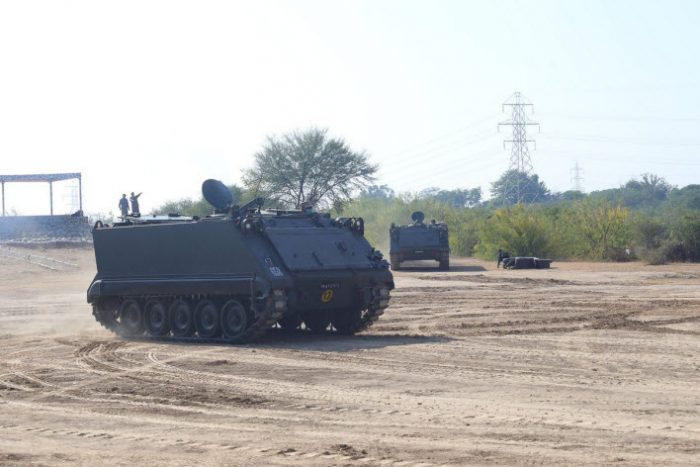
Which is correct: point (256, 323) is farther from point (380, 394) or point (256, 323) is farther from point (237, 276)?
point (380, 394)

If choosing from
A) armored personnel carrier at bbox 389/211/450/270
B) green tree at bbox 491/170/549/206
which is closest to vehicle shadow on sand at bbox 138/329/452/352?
armored personnel carrier at bbox 389/211/450/270

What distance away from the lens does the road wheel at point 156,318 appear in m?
20.2

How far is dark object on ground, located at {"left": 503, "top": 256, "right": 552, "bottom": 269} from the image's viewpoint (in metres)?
46.0

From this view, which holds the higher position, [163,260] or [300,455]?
[163,260]

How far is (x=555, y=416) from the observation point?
1080cm

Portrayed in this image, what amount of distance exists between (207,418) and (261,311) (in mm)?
6876

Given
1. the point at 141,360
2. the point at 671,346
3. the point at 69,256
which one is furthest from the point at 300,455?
the point at 69,256

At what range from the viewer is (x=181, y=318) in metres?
20.0

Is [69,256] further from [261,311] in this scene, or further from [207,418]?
[207,418]

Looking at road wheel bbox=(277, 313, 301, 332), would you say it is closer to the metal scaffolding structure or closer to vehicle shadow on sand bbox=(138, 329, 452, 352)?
vehicle shadow on sand bbox=(138, 329, 452, 352)

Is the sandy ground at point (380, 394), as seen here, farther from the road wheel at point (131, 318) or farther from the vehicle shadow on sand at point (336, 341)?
the road wheel at point (131, 318)

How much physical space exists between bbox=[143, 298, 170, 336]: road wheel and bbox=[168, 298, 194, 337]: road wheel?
0.15 m

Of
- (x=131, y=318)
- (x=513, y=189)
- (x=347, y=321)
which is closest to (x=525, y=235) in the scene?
(x=347, y=321)

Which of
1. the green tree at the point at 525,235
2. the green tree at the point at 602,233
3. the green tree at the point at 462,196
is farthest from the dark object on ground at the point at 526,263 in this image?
the green tree at the point at 462,196
